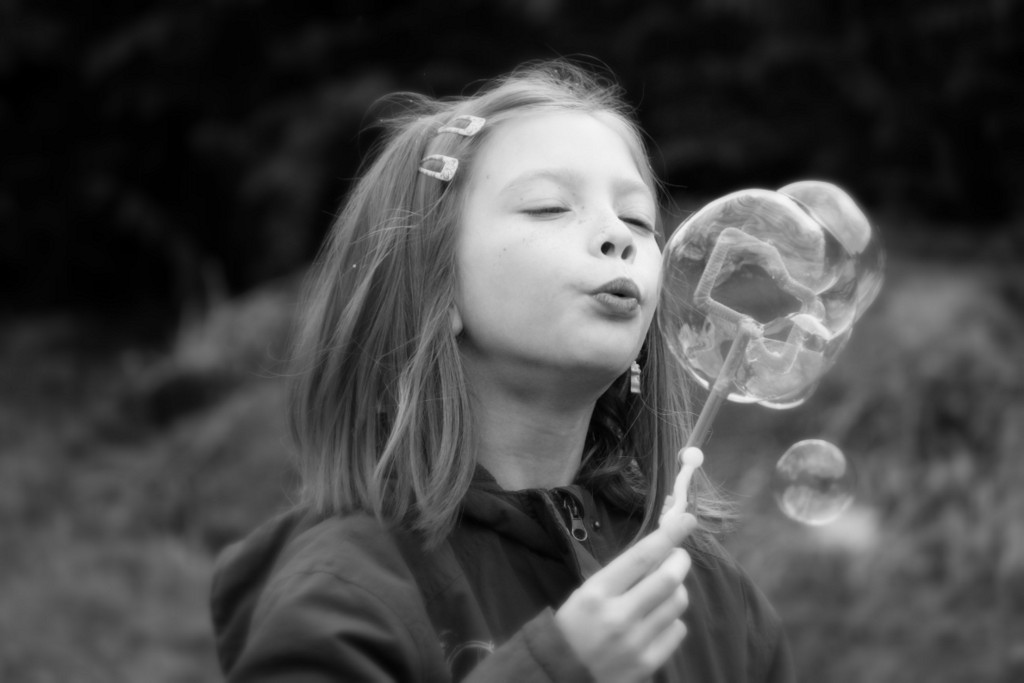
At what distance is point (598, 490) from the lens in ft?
6.68

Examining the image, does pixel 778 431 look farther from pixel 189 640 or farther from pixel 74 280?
pixel 74 280

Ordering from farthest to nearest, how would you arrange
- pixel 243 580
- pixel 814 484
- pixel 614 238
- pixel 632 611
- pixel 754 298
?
pixel 814 484, pixel 243 580, pixel 754 298, pixel 614 238, pixel 632 611

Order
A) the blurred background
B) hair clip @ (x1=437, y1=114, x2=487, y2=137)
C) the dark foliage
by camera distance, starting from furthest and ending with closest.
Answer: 1. the dark foliage
2. the blurred background
3. hair clip @ (x1=437, y1=114, x2=487, y2=137)

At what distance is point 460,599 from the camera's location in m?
1.72

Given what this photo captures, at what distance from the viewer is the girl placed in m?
1.60

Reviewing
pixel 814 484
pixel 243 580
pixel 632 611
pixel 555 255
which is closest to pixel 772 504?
pixel 814 484

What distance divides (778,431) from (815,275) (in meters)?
2.51

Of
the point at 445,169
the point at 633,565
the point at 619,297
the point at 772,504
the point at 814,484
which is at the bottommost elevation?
the point at 772,504

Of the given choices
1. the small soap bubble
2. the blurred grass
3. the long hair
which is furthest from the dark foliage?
the long hair

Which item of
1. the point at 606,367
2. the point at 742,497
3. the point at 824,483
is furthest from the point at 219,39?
the point at 606,367

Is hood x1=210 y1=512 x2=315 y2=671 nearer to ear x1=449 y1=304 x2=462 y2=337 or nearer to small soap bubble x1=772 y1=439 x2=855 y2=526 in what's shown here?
ear x1=449 y1=304 x2=462 y2=337

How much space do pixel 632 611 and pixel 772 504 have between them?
2675mm

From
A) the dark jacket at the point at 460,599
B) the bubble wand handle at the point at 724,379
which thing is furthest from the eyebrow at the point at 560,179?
the dark jacket at the point at 460,599

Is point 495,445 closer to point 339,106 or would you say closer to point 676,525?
point 676,525
